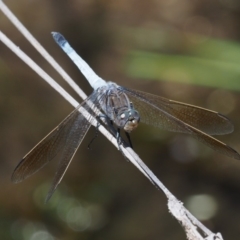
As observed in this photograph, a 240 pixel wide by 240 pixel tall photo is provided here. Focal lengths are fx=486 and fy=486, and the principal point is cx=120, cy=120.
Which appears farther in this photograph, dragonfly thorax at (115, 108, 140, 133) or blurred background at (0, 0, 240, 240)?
blurred background at (0, 0, 240, 240)

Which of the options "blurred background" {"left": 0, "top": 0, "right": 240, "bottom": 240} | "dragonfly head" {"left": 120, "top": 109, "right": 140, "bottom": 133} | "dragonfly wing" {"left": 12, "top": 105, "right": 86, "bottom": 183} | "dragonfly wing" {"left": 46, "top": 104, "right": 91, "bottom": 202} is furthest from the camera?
"blurred background" {"left": 0, "top": 0, "right": 240, "bottom": 240}

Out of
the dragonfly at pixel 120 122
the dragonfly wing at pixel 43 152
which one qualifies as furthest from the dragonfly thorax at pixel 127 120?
the dragonfly wing at pixel 43 152

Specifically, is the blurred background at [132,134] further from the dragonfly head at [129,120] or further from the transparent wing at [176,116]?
the dragonfly head at [129,120]

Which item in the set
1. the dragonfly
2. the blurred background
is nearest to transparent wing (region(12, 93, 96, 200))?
the dragonfly

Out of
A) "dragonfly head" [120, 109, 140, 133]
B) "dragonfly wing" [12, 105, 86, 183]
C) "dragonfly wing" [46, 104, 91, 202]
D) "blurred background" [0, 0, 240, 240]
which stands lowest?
"blurred background" [0, 0, 240, 240]

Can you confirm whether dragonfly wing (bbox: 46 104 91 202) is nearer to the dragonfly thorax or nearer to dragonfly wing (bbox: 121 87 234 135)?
the dragonfly thorax

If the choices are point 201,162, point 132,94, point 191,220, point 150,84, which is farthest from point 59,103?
point 191,220
